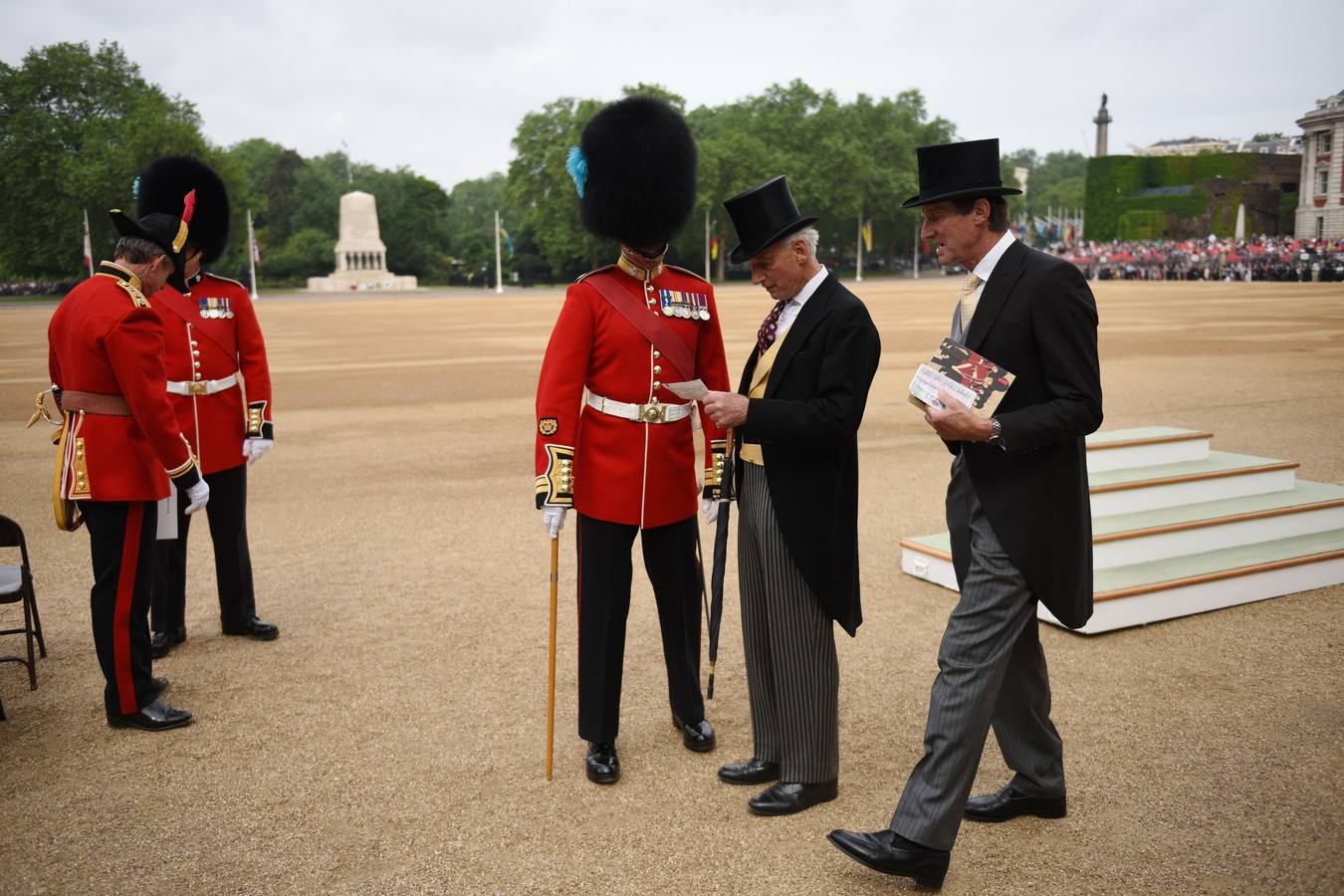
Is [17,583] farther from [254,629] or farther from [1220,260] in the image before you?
[1220,260]

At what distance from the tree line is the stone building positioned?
25.0 m

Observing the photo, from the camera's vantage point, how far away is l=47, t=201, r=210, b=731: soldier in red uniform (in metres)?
4.25

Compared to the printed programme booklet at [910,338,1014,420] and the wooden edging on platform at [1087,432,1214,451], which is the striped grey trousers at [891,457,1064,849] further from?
the wooden edging on platform at [1087,432,1214,451]

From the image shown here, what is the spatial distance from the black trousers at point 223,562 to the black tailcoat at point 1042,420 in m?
3.88

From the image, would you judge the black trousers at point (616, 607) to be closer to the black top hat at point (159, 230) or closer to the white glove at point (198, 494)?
the white glove at point (198, 494)

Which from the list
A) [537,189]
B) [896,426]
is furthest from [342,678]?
[537,189]

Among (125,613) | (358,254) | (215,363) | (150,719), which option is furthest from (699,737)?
(358,254)

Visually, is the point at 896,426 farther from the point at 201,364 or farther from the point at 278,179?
the point at 278,179

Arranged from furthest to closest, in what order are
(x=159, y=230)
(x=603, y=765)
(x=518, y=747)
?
(x=159, y=230) → (x=518, y=747) → (x=603, y=765)

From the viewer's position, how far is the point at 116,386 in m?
A: 4.38

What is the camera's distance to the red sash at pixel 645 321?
12.8 feet

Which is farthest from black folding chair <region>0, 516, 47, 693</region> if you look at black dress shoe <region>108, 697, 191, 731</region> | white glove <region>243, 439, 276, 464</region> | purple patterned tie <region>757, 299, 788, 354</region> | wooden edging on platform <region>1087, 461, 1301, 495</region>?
wooden edging on platform <region>1087, 461, 1301, 495</region>

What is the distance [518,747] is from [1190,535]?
153 inches

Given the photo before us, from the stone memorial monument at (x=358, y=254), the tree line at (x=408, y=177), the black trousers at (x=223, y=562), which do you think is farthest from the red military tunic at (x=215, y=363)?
the stone memorial monument at (x=358, y=254)
